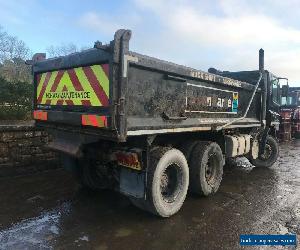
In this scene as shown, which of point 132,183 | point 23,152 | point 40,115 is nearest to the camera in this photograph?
point 132,183

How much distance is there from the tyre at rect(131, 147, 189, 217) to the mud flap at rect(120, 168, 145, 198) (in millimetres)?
87

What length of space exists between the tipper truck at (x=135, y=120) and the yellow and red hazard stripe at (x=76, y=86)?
0.01 m

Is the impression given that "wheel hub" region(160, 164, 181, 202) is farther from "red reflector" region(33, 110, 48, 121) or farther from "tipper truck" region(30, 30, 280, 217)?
"red reflector" region(33, 110, 48, 121)

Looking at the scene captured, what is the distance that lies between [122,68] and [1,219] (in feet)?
8.61

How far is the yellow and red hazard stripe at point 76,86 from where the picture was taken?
4.16 m

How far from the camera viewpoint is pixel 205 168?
18.3ft

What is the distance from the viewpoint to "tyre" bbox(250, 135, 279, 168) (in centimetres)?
845

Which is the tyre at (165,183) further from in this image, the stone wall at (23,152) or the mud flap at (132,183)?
the stone wall at (23,152)

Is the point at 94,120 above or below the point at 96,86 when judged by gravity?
below

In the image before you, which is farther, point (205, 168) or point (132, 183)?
point (205, 168)

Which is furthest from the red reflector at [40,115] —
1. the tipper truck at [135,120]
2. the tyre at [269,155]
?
the tyre at [269,155]

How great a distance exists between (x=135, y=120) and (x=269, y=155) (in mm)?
5602

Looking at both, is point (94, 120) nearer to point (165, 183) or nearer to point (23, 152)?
point (165, 183)

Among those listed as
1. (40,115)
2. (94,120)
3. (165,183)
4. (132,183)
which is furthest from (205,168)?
(40,115)
